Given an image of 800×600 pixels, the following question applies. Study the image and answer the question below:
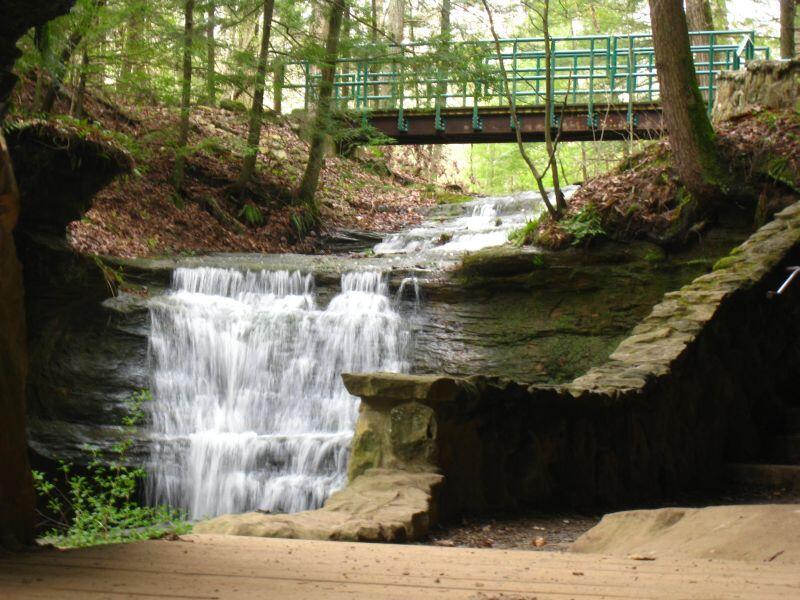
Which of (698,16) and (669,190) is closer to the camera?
(669,190)

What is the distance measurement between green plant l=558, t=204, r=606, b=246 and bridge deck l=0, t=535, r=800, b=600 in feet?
27.0

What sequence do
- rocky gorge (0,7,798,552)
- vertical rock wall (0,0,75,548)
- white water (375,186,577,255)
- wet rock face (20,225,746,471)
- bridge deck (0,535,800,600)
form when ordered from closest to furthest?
bridge deck (0,535,800,600)
vertical rock wall (0,0,75,548)
rocky gorge (0,7,798,552)
wet rock face (20,225,746,471)
white water (375,186,577,255)

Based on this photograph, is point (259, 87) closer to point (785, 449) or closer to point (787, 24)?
point (785, 449)

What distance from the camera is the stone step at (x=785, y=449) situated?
818 centimetres

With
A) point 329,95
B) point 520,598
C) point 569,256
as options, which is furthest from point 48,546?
point 329,95

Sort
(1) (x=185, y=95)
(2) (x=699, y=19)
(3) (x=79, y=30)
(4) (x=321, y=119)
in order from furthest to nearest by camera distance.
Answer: (2) (x=699, y=19), (4) (x=321, y=119), (1) (x=185, y=95), (3) (x=79, y=30)

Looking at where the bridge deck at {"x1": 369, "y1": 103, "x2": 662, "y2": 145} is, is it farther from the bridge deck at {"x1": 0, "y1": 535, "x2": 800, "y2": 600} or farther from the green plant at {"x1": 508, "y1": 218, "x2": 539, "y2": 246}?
the bridge deck at {"x1": 0, "y1": 535, "x2": 800, "y2": 600}

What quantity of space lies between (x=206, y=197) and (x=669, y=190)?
817cm

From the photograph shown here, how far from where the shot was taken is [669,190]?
37.9ft

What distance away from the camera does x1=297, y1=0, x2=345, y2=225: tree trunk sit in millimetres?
15141

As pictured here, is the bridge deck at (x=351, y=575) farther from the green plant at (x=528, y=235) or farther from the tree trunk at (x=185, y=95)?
the tree trunk at (x=185, y=95)

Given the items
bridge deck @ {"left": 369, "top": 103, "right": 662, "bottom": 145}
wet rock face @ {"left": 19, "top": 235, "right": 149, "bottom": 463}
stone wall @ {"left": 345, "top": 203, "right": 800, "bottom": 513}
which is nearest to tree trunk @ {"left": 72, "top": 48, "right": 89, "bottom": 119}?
wet rock face @ {"left": 19, "top": 235, "right": 149, "bottom": 463}

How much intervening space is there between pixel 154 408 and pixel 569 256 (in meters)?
5.54

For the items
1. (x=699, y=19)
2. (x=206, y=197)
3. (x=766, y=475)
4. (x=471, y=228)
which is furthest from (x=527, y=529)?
(x=699, y=19)
